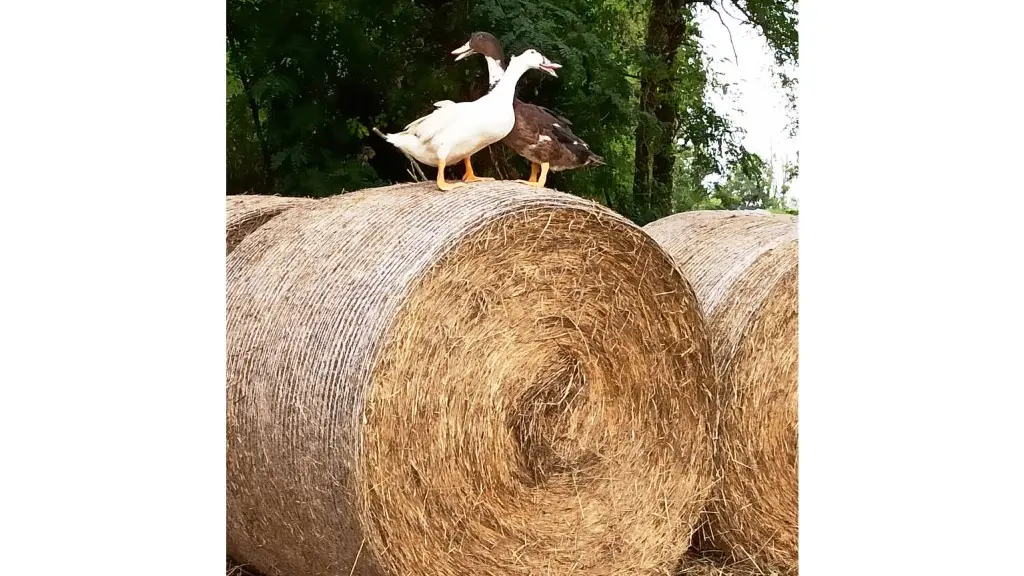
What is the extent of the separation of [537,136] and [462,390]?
55 centimetres

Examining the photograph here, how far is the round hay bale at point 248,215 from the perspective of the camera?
2504mm

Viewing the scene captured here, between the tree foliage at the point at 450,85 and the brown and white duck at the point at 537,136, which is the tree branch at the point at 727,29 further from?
the brown and white duck at the point at 537,136

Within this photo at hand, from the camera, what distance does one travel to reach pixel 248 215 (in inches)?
100.0

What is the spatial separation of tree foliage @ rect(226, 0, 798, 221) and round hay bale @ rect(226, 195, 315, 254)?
47 centimetres

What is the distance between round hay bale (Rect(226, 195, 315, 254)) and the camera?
2504mm

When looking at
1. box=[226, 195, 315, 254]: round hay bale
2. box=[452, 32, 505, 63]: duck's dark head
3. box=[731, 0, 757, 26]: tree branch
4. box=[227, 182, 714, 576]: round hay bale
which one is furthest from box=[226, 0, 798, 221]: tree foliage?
box=[227, 182, 714, 576]: round hay bale

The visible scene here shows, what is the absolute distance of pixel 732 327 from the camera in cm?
230

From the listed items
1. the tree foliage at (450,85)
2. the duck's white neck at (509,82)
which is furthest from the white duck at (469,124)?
the tree foliage at (450,85)

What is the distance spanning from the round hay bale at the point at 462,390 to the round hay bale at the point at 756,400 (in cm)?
15

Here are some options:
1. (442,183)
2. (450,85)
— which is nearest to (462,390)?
(442,183)

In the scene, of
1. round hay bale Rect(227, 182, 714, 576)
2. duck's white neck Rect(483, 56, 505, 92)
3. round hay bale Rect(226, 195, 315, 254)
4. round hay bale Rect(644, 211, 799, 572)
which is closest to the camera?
round hay bale Rect(227, 182, 714, 576)

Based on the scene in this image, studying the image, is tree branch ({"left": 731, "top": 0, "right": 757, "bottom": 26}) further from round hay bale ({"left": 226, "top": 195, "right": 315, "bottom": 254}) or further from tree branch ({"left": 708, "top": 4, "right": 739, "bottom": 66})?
round hay bale ({"left": 226, "top": 195, "right": 315, "bottom": 254})
